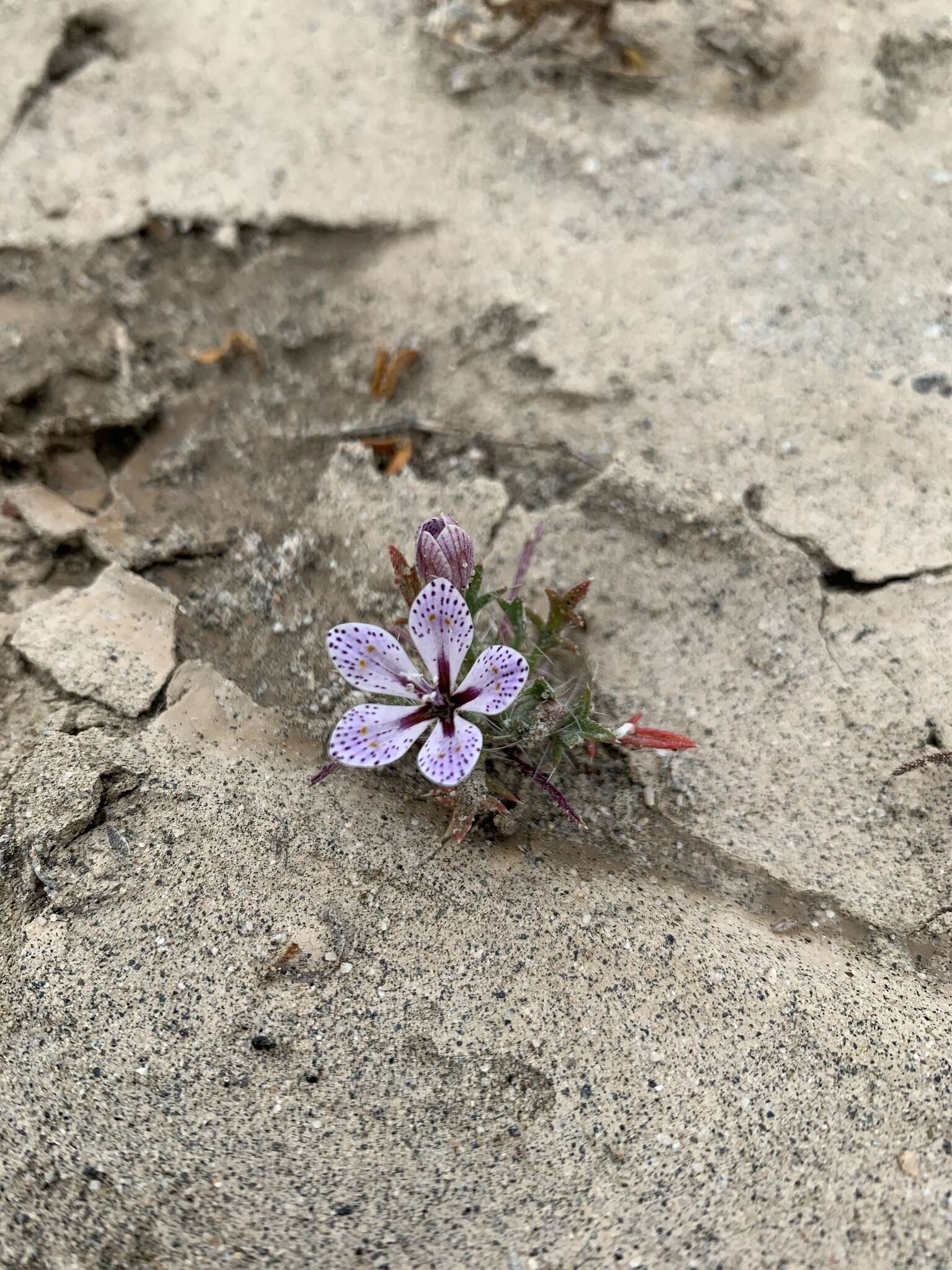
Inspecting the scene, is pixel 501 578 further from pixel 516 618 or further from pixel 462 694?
pixel 462 694

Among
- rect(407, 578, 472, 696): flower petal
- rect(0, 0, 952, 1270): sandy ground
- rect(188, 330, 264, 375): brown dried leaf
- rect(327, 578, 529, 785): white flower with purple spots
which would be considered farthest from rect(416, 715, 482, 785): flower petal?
rect(188, 330, 264, 375): brown dried leaf

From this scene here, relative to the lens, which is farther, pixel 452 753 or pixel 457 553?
pixel 457 553

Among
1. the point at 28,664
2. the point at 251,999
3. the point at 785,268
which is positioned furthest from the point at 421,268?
the point at 251,999

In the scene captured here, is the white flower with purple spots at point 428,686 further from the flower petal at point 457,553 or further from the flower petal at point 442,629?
the flower petal at point 457,553

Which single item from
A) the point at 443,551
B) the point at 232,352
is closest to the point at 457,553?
the point at 443,551

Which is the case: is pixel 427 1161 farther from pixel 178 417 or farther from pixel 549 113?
pixel 549 113

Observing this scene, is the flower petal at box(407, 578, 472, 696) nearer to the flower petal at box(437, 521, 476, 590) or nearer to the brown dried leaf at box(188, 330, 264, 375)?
the flower petal at box(437, 521, 476, 590)

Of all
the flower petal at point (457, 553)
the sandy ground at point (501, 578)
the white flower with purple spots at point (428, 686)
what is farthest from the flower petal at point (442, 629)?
the sandy ground at point (501, 578)

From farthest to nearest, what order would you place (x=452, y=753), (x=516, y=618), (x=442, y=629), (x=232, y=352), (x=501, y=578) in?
(x=232, y=352), (x=501, y=578), (x=516, y=618), (x=442, y=629), (x=452, y=753)
